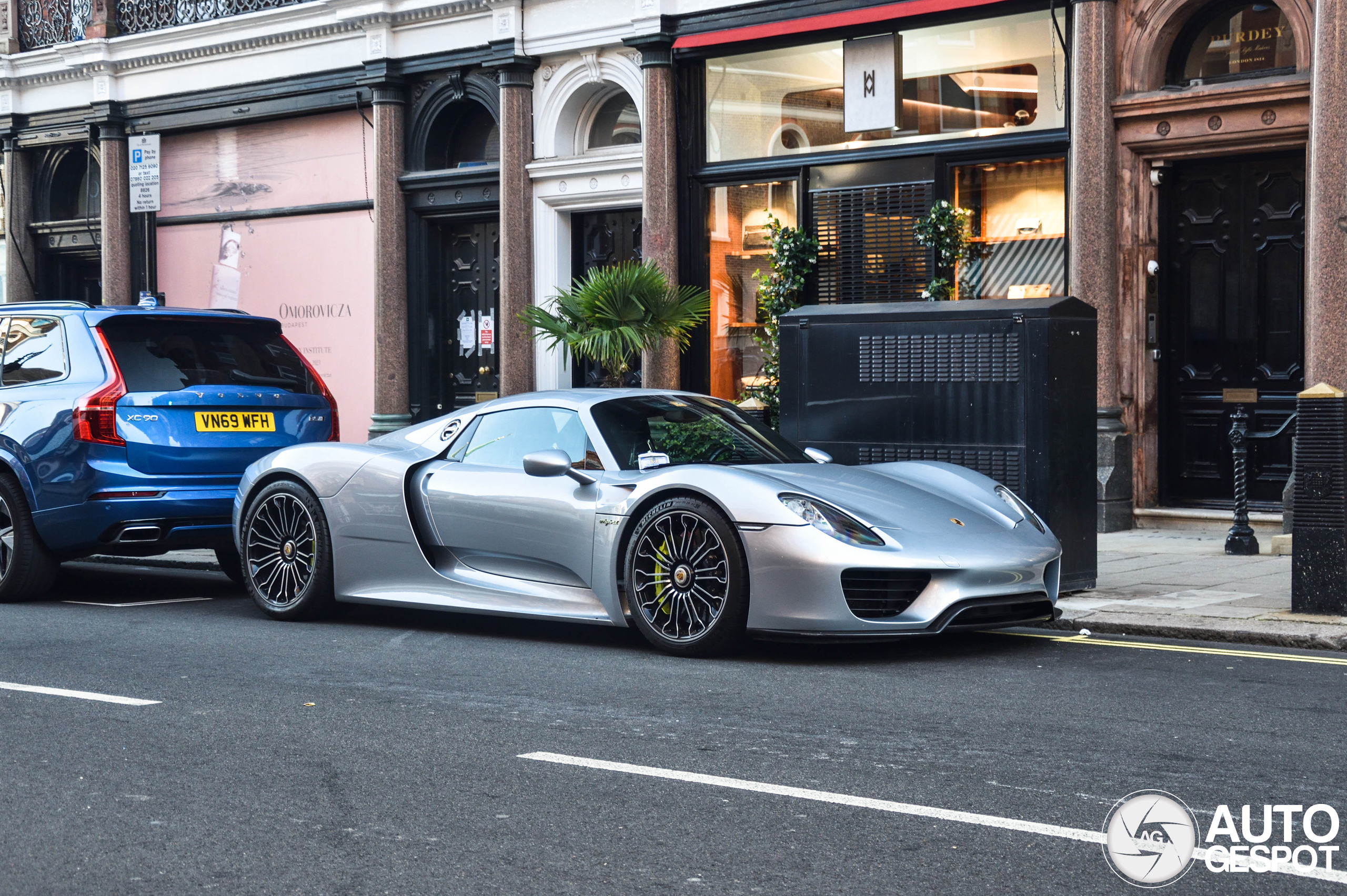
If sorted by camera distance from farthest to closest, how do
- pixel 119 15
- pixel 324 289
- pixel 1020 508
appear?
pixel 119 15
pixel 324 289
pixel 1020 508

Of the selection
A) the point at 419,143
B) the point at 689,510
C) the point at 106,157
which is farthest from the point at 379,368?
the point at 689,510

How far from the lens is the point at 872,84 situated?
50.0 feet

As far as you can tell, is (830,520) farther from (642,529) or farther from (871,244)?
(871,244)

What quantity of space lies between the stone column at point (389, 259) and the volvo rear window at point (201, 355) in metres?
8.16

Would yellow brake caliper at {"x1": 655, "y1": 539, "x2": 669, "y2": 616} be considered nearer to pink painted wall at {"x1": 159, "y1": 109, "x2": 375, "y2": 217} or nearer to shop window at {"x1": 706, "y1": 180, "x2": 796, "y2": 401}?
shop window at {"x1": 706, "y1": 180, "x2": 796, "y2": 401}

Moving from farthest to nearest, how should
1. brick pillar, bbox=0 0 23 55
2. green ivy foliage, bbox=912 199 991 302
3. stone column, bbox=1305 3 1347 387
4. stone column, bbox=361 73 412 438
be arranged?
brick pillar, bbox=0 0 23 55 < stone column, bbox=361 73 412 438 < green ivy foliage, bbox=912 199 991 302 < stone column, bbox=1305 3 1347 387

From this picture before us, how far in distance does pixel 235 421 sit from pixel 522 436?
264 centimetres

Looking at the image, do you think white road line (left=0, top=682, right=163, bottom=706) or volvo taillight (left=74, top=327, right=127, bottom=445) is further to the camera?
volvo taillight (left=74, top=327, right=127, bottom=445)

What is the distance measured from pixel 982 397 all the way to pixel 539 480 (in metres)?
2.82

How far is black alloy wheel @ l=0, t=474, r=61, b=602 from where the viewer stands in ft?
32.2

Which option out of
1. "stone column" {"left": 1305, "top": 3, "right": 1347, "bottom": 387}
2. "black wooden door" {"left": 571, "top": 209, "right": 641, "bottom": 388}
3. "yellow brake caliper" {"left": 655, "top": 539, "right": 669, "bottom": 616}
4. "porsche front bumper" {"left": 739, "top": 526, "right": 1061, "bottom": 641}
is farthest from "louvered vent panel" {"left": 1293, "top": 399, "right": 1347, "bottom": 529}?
"black wooden door" {"left": 571, "top": 209, "right": 641, "bottom": 388}

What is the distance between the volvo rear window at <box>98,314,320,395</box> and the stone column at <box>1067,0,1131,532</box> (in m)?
6.62

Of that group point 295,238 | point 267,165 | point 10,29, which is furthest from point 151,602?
point 10,29

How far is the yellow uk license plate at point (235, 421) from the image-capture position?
389 inches
